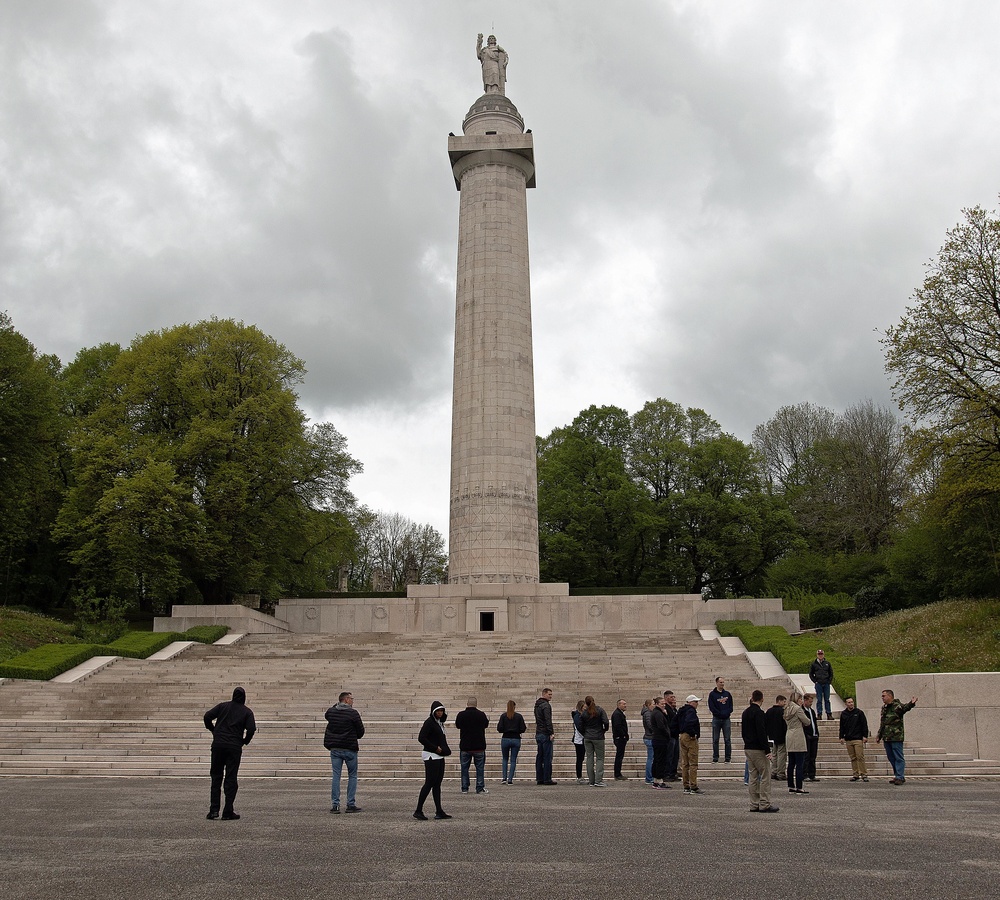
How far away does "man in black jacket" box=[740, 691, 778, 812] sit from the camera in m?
11.7

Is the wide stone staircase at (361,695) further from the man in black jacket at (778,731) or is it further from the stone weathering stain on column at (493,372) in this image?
the stone weathering stain on column at (493,372)

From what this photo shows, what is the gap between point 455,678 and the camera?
1052 inches

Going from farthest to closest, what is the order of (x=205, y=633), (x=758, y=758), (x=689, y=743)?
(x=205, y=633) < (x=689, y=743) < (x=758, y=758)

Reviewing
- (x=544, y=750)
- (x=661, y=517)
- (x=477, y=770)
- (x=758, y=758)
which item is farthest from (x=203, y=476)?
(x=758, y=758)

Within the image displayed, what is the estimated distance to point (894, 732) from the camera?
1558cm

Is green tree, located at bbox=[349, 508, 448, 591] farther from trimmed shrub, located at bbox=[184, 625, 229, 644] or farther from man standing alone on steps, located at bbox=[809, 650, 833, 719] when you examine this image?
man standing alone on steps, located at bbox=[809, 650, 833, 719]

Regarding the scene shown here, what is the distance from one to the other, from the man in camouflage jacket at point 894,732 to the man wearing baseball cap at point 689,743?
10.6ft

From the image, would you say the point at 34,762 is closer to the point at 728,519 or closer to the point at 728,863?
the point at 728,863

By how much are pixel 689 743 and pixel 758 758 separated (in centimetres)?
268

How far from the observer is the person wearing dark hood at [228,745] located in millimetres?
10789

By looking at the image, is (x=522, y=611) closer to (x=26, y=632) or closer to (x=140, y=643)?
(x=140, y=643)

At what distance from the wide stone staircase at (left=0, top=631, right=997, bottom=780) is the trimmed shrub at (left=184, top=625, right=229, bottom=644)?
920mm

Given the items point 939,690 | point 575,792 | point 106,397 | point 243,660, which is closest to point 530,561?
point 243,660

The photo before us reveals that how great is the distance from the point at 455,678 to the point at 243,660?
7235 mm
